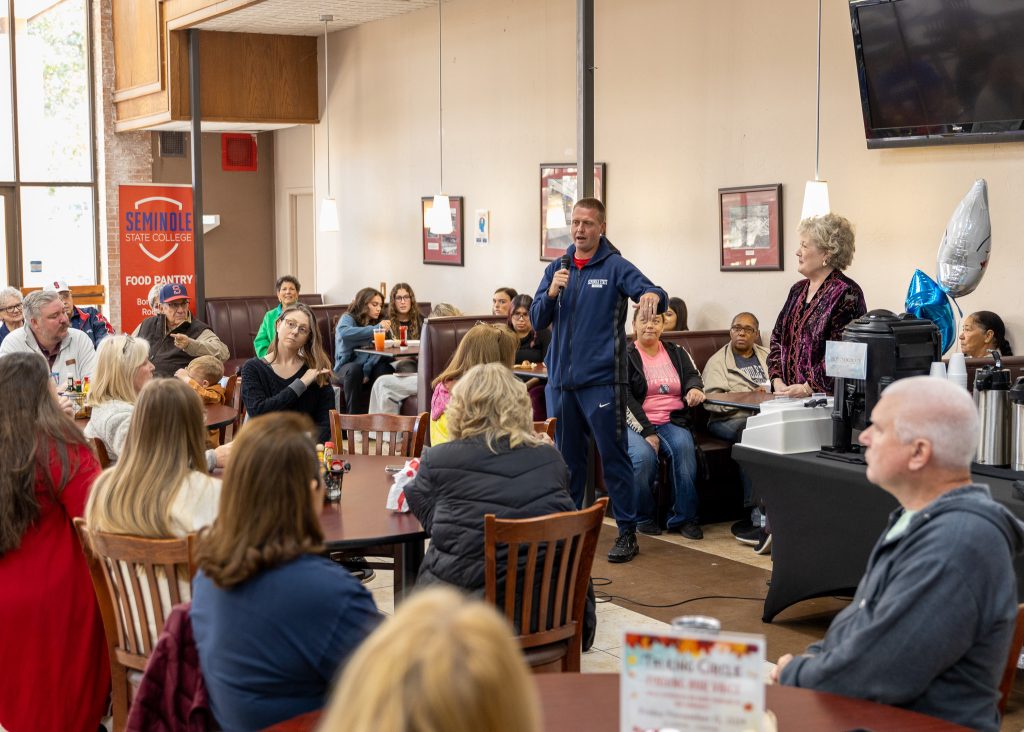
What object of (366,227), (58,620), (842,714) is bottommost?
(58,620)

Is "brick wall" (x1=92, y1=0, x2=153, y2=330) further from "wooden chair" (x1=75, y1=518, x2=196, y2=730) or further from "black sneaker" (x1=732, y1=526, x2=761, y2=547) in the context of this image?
"wooden chair" (x1=75, y1=518, x2=196, y2=730)

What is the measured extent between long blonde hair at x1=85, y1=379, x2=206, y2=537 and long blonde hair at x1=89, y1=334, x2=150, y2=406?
5.74ft

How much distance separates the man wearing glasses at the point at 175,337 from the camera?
808 cm

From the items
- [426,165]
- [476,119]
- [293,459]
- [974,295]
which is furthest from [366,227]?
[293,459]

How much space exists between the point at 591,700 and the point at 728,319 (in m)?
6.31

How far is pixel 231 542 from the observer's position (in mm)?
2203

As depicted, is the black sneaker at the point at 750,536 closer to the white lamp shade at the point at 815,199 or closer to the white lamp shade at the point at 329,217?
the white lamp shade at the point at 815,199

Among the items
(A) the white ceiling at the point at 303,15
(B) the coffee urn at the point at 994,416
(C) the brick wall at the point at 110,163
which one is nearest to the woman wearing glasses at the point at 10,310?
(A) the white ceiling at the point at 303,15

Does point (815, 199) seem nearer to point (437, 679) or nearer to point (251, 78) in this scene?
point (437, 679)

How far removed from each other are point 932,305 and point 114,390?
11.8 ft

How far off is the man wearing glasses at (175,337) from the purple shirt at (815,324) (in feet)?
13.6

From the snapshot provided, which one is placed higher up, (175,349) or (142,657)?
(175,349)

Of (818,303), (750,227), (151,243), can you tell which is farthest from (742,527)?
(151,243)

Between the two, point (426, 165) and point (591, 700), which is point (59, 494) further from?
point (426, 165)
